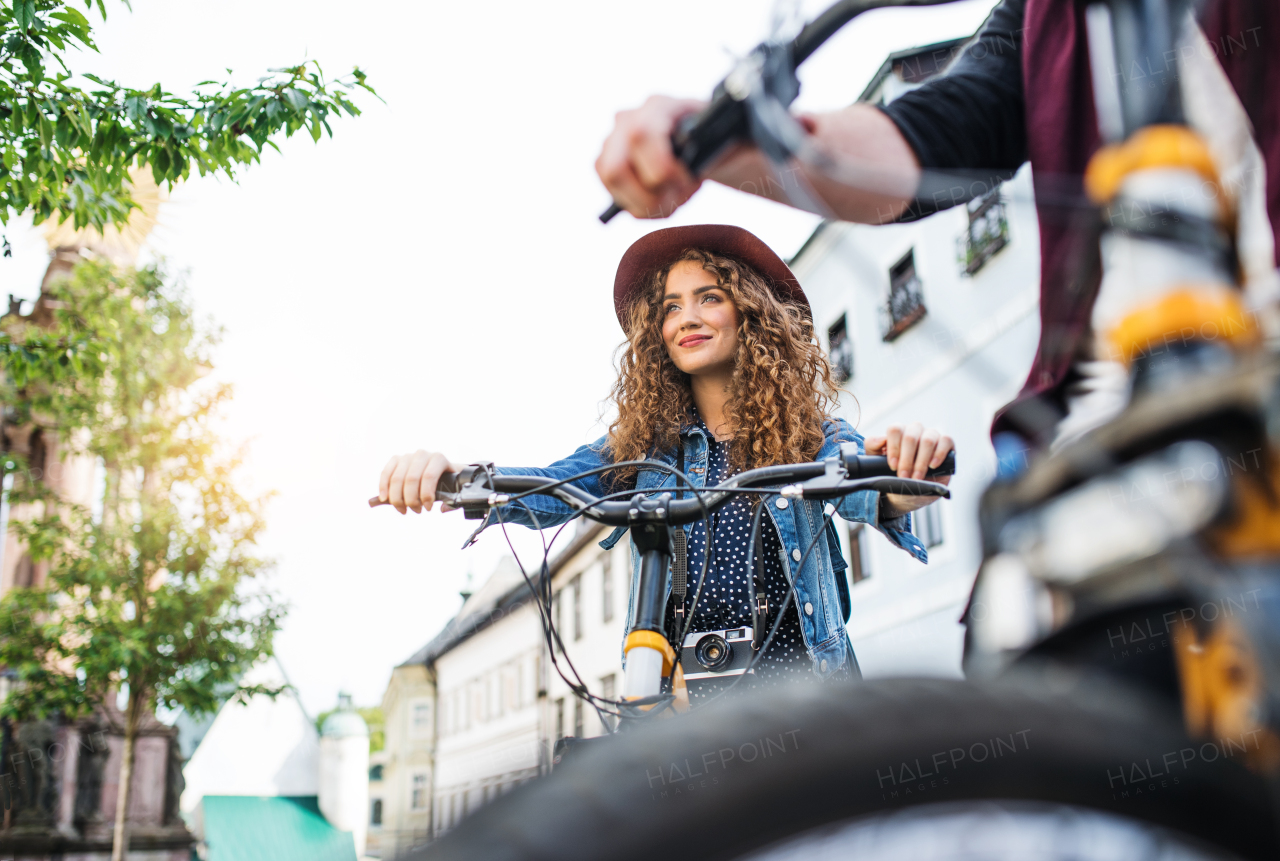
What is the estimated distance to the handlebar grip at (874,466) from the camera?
1510 millimetres

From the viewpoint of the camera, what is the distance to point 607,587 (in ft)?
73.2

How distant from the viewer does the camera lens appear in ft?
5.49

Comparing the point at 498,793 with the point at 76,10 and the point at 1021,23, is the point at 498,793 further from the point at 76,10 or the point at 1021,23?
the point at 76,10

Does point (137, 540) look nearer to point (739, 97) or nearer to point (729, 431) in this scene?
point (729, 431)

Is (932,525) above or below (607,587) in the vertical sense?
below

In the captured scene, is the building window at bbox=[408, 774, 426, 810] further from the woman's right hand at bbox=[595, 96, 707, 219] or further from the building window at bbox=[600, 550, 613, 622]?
the building window at bbox=[600, 550, 613, 622]

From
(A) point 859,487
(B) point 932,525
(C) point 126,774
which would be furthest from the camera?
(B) point 932,525

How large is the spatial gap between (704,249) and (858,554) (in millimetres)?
12256

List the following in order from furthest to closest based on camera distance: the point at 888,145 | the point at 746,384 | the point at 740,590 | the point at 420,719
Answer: the point at 420,719
the point at 746,384
the point at 740,590
the point at 888,145

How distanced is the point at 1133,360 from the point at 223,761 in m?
36.0

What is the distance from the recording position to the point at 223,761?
3191cm

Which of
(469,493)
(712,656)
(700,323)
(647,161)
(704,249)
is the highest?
(704,249)

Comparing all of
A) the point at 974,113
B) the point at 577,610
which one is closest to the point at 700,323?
the point at 974,113

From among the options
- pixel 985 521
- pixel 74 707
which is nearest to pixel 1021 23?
pixel 985 521
